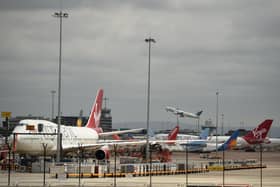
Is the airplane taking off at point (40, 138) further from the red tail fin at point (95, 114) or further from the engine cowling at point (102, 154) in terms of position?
the red tail fin at point (95, 114)

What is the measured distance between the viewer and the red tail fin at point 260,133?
14275cm

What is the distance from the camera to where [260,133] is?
145000 mm

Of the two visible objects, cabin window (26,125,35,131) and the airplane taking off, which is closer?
the airplane taking off

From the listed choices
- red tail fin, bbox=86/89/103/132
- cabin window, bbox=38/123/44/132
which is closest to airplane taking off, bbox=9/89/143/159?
cabin window, bbox=38/123/44/132

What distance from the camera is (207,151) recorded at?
467ft

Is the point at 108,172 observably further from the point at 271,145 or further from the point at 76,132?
the point at 271,145

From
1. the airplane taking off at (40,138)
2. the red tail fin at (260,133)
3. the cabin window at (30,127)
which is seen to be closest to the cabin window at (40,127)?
the airplane taking off at (40,138)

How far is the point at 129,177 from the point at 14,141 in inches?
568

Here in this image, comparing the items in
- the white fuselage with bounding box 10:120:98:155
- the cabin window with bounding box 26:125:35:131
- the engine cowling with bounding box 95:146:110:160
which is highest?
the cabin window with bounding box 26:125:35:131

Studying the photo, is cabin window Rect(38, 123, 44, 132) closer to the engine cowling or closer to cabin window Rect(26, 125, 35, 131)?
cabin window Rect(26, 125, 35, 131)

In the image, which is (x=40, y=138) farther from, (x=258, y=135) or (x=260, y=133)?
(x=258, y=135)

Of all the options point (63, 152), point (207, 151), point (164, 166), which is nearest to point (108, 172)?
point (164, 166)

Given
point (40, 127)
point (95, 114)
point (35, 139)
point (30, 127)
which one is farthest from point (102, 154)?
point (95, 114)

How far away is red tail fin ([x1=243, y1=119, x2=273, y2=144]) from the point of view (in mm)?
142750
